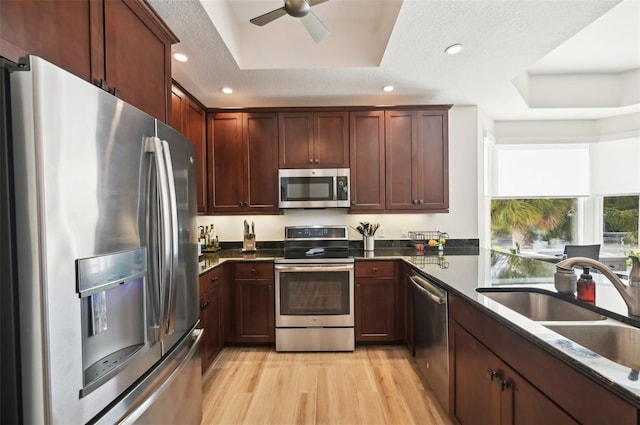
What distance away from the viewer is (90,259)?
2.88ft

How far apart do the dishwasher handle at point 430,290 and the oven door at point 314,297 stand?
27.9 inches

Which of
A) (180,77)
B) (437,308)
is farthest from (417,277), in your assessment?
(180,77)

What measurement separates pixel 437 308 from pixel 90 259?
1.92 meters

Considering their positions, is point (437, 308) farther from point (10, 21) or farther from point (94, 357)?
point (10, 21)

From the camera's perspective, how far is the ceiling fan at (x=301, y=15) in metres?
1.53

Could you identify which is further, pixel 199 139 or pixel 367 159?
pixel 367 159

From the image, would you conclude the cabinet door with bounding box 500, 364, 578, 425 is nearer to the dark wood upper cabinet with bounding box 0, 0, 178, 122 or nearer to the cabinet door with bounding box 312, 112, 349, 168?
the dark wood upper cabinet with bounding box 0, 0, 178, 122

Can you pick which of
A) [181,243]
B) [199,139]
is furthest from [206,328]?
[199,139]

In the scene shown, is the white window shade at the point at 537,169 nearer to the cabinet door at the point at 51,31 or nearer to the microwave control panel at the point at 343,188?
the microwave control panel at the point at 343,188

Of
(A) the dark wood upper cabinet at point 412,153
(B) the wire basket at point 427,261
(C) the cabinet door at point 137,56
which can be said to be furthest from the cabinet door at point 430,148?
(C) the cabinet door at point 137,56

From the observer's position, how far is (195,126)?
116 inches

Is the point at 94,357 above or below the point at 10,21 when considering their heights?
below

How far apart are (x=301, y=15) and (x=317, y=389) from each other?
2.56m

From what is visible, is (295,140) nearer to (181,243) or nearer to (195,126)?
(195,126)
